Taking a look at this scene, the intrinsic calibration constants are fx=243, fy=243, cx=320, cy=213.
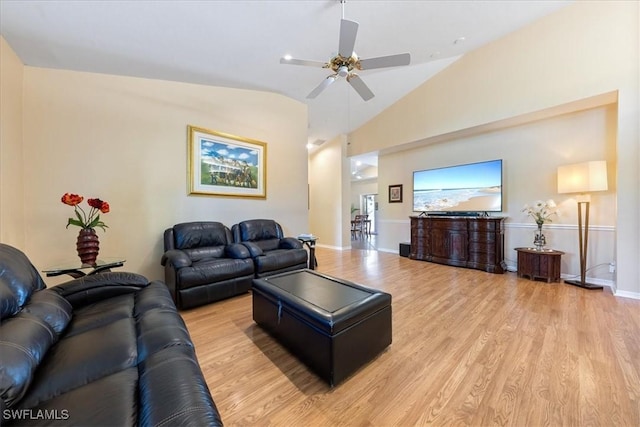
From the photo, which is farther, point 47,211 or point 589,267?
point 589,267

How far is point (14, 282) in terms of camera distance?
1.30 meters

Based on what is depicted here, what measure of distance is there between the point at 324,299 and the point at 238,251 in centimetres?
177

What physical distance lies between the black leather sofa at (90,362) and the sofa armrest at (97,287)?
20 mm

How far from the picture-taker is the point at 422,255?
5.07 meters

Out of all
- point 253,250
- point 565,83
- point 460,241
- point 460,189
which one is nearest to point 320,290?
point 253,250

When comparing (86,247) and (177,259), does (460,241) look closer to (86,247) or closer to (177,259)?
(177,259)

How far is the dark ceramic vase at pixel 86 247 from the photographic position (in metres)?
2.38

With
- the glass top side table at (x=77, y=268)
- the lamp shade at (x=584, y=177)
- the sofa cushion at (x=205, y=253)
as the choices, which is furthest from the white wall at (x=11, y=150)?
the lamp shade at (x=584, y=177)

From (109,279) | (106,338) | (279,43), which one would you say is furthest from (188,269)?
(279,43)

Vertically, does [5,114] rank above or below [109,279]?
above

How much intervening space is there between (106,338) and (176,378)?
0.62 m

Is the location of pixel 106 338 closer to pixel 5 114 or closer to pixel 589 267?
pixel 5 114

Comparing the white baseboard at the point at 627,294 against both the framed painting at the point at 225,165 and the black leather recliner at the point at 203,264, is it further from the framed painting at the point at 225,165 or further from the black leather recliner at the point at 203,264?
the framed painting at the point at 225,165

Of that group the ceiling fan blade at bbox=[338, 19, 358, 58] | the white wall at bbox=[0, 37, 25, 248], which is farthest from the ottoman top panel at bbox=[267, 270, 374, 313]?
the white wall at bbox=[0, 37, 25, 248]
